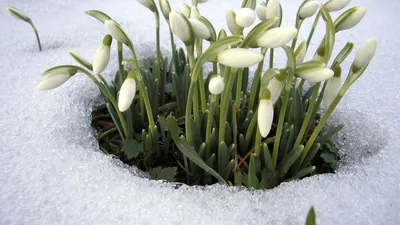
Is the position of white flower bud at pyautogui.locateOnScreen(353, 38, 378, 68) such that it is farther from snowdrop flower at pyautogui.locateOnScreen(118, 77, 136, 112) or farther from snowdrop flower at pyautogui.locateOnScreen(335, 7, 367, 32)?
snowdrop flower at pyautogui.locateOnScreen(118, 77, 136, 112)

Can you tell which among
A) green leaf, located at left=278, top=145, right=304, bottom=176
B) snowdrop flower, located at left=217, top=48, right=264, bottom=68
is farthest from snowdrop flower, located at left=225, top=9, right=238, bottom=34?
green leaf, located at left=278, top=145, right=304, bottom=176

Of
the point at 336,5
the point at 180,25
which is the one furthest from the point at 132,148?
the point at 336,5

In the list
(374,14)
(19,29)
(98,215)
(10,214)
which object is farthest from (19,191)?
(374,14)

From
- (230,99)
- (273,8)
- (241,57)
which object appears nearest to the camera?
(241,57)

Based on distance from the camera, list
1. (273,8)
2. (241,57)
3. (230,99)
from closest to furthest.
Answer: (241,57), (273,8), (230,99)

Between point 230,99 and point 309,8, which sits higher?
point 309,8

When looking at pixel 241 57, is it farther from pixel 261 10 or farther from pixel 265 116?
pixel 261 10

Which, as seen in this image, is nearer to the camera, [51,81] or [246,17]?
[246,17]
